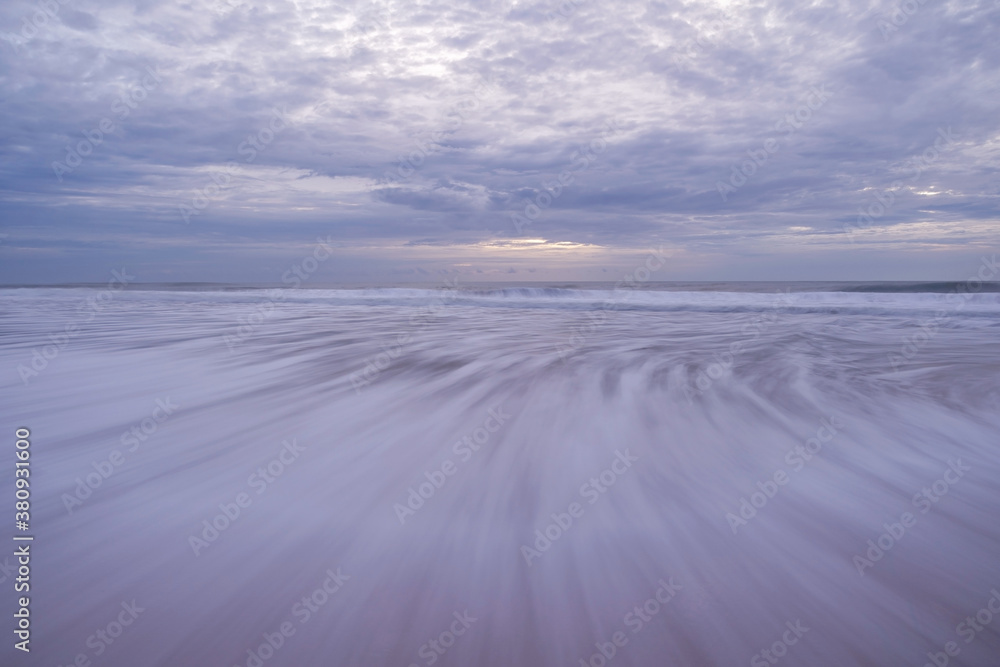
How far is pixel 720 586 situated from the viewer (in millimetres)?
1467

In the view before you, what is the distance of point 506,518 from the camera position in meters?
1.88

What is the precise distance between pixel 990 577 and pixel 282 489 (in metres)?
2.48

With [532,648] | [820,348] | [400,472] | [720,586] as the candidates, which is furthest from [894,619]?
[820,348]

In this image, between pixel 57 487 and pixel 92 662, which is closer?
pixel 92 662

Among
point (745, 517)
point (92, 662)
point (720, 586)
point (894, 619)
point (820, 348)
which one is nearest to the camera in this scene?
point (92, 662)

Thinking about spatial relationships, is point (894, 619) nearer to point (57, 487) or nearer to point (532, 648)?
point (532, 648)

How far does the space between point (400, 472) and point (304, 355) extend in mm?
3612

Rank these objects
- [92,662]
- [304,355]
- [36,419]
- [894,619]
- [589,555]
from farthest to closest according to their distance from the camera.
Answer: [304,355]
[36,419]
[589,555]
[894,619]
[92,662]

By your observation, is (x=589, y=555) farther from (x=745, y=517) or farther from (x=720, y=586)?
(x=745, y=517)

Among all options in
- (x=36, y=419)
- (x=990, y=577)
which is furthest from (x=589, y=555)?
(x=36, y=419)

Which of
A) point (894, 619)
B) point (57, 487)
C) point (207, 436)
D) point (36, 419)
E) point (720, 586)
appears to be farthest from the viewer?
point (36, 419)

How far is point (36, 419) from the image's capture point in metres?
3.00

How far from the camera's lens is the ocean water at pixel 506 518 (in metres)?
1.28

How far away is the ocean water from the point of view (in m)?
1.28
